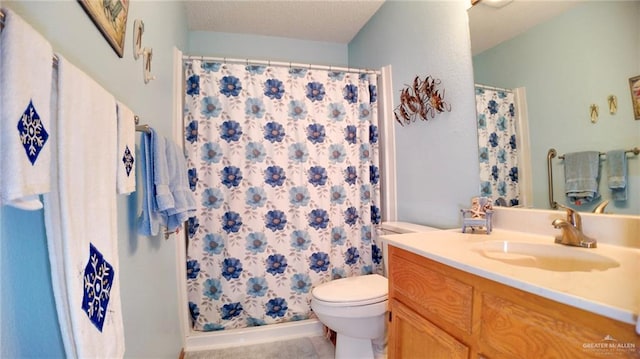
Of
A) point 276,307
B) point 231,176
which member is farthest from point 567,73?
point 276,307

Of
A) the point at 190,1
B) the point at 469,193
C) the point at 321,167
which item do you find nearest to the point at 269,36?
the point at 190,1

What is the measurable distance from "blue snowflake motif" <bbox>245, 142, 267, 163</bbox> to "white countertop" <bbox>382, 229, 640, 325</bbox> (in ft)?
3.82

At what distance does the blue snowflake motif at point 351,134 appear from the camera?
2.00 m

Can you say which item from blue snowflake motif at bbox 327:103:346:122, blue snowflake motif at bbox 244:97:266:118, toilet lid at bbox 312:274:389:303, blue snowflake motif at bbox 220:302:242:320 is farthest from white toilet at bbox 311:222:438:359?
blue snowflake motif at bbox 244:97:266:118

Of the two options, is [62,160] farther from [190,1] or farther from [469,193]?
[190,1]

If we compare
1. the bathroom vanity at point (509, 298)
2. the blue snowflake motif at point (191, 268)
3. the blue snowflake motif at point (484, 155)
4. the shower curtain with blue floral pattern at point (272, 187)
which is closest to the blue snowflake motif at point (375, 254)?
the shower curtain with blue floral pattern at point (272, 187)

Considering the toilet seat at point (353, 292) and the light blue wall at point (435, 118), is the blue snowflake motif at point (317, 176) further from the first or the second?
the toilet seat at point (353, 292)

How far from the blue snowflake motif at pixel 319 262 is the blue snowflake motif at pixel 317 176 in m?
0.50

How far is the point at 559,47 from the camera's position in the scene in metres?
0.97

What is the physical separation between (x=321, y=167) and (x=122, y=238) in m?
1.29

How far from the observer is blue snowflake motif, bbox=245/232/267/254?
1844mm

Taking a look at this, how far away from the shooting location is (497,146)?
1237 mm

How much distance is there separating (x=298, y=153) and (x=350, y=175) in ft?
1.36

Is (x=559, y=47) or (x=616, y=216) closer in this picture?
(x=616, y=216)
